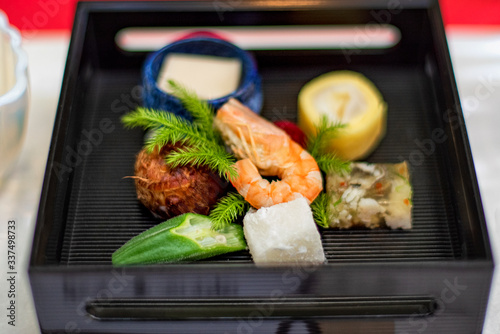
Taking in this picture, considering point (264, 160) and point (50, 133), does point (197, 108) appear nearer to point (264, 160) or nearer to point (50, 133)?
point (264, 160)

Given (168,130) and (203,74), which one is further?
(203,74)

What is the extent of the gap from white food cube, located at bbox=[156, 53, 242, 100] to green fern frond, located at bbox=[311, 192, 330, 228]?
311 millimetres

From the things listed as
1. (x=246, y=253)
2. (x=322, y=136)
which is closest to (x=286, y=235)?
(x=246, y=253)

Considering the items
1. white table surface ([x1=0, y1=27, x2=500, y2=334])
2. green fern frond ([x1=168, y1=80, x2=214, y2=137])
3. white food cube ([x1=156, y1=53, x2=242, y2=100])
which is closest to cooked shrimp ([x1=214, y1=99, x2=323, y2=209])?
green fern frond ([x1=168, y1=80, x2=214, y2=137])

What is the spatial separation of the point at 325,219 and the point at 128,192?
389 millimetres

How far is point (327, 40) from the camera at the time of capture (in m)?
1.80

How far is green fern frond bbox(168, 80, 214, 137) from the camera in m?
1.40

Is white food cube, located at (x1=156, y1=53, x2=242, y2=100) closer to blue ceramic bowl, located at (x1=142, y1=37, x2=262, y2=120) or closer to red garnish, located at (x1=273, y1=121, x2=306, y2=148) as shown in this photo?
blue ceramic bowl, located at (x1=142, y1=37, x2=262, y2=120)

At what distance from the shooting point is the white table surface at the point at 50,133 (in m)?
1.37

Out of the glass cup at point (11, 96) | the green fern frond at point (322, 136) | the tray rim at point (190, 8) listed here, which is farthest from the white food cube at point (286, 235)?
the glass cup at point (11, 96)

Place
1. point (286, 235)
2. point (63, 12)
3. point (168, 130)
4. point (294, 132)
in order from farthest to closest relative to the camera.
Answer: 1. point (63, 12)
2. point (294, 132)
3. point (168, 130)
4. point (286, 235)

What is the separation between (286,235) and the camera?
1.24m

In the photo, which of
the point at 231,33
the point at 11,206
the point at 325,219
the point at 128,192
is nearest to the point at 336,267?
the point at 325,219

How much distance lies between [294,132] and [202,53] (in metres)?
0.30
